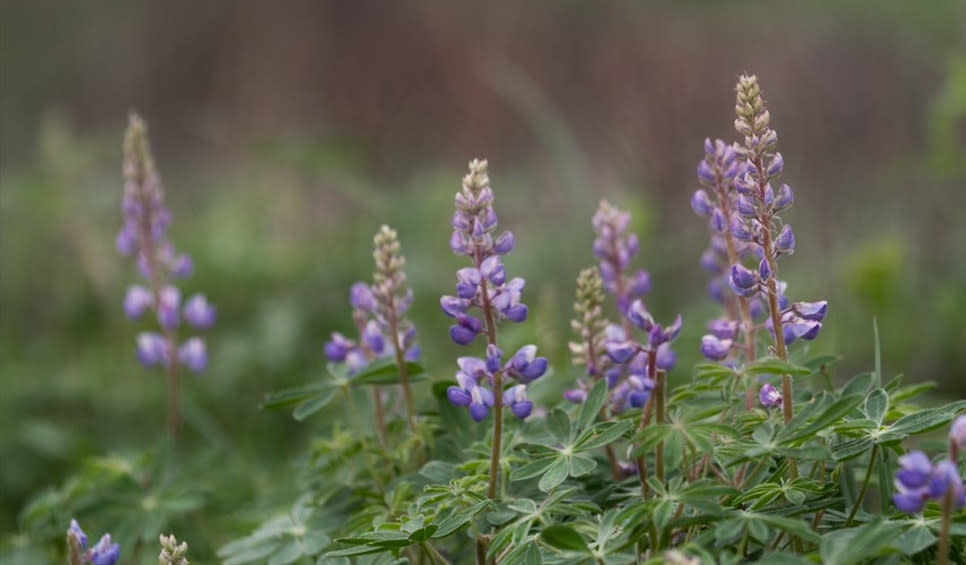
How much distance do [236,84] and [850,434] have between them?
761 cm

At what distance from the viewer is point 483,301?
6.11 feet

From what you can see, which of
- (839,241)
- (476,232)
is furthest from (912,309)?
(476,232)

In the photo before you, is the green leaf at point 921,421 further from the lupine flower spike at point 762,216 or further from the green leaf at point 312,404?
the green leaf at point 312,404

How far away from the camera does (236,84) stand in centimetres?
884

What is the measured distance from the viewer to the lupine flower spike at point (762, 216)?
1.75 metres

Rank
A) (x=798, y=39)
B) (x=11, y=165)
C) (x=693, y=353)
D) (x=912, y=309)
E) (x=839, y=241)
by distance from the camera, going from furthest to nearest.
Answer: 1. (x=11, y=165)
2. (x=798, y=39)
3. (x=839, y=241)
4. (x=912, y=309)
5. (x=693, y=353)

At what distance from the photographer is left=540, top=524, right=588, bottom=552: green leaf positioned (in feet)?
5.41

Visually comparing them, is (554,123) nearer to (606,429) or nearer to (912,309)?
(912,309)

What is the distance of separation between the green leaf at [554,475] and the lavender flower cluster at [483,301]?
0.10 metres

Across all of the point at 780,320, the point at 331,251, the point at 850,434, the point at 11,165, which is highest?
the point at 11,165

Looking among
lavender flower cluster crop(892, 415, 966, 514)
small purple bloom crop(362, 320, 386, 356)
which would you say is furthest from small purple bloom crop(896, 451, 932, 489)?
small purple bloom crop(362, 320, 386, 356)

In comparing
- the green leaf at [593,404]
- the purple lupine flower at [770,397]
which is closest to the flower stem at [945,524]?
the purple lupine flower at [770,397]

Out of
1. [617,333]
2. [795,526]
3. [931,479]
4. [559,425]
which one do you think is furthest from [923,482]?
[617,333]

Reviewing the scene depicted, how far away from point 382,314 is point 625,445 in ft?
1.82
